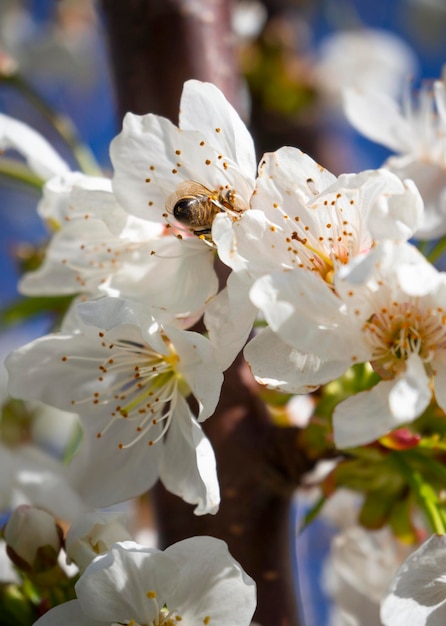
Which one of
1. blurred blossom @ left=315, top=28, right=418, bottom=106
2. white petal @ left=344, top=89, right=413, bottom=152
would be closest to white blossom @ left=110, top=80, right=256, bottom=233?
white petal @ left=344, top=89, right=413, bottom=152

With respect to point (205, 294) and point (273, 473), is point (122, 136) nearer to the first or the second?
point (205, 294)

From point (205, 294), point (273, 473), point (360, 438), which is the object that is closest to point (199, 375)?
point (205, 294)

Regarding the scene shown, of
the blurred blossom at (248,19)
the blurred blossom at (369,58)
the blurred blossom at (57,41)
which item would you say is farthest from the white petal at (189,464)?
the blurred blossom at (57,41)

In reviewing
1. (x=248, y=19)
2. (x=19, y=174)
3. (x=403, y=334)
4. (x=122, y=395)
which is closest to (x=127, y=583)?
(x=122, y=395)

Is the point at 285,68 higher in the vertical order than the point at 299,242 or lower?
lower

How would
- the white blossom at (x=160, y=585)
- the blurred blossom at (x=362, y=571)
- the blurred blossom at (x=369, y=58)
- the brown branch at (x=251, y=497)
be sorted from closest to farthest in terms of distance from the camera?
the white blossom at (x=160, y=585)
the brown branch at (x=251, y=497)
the blurred blossom at (x=362, y=571)
the blurred blossom at (x=369, y=58)

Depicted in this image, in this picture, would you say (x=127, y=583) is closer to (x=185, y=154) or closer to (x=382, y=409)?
(x=382, y=409)

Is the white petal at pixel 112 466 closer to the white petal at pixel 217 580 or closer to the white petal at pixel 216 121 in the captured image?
the white petal at pixel 217 580
